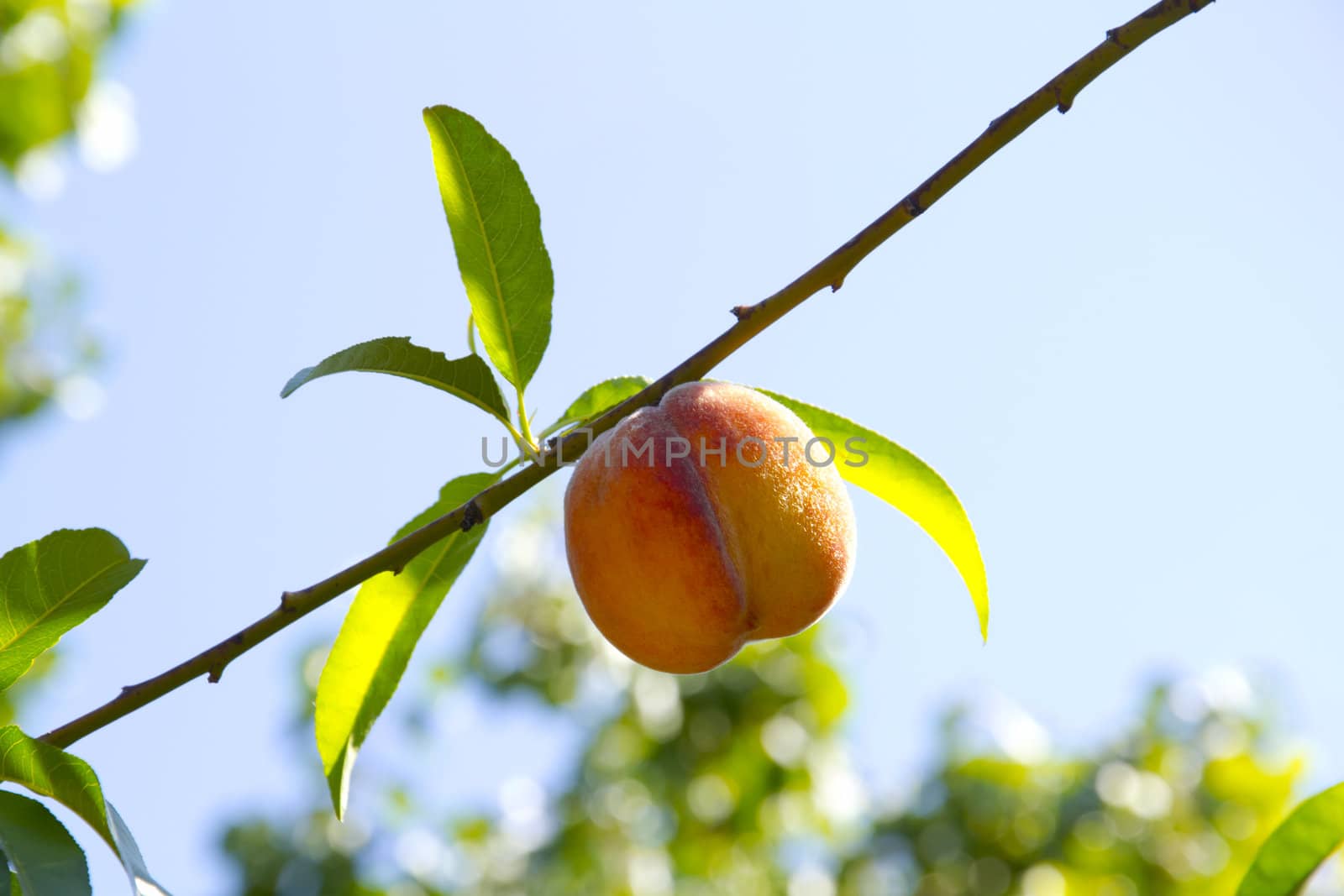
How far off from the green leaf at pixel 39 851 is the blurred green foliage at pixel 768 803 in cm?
553

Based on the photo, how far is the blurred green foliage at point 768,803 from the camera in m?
6.60

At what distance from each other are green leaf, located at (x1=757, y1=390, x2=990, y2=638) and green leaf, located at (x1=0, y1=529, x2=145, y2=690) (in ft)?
2.88

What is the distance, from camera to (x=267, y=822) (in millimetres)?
7012

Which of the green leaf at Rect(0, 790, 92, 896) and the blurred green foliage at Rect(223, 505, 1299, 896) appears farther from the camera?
the blurred green foliage at Rect(223, 505, 1299, 896)

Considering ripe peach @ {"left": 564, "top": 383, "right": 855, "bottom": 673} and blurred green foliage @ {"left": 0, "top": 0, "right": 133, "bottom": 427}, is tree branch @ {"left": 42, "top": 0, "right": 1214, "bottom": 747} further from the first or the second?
blurred green foliage @ {"left": 0, "top": 0, "right": 133, "bottom": 427}

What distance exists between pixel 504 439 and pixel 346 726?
A: 0.48m

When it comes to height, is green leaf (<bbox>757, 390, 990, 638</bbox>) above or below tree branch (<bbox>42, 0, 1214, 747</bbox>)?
below

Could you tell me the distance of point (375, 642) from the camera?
1675 mm

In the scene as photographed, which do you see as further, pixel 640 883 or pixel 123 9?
pixel 640 883

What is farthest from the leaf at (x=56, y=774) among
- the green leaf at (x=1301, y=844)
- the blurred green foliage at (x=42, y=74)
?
the blurred green foliage at (x=42, y=74)

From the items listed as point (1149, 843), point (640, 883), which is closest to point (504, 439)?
point (640, 883)

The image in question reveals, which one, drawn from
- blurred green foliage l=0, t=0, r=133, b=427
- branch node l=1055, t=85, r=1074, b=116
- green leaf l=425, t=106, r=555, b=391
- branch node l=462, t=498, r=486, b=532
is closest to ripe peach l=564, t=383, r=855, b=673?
branch node l=462, t=498, r=486, b=532

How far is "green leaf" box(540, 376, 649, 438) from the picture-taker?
65.1 inches

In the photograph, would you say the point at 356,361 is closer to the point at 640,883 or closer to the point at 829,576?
the point at 829,576
